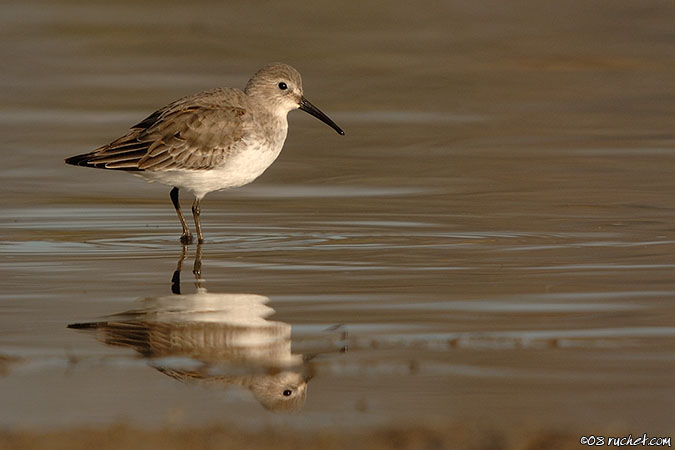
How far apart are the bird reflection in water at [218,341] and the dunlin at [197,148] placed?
241cm

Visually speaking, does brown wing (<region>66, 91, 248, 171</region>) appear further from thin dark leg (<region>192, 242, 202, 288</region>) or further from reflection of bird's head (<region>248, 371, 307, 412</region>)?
→ reflection of bird's head (<region>248, 371, 307, 412</region>)

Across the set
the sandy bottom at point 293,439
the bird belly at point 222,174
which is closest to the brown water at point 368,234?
the sandy bottom at point 293,439

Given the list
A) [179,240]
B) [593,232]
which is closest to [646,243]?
[593,232]

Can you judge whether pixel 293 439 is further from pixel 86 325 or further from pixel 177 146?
pixel 177 146

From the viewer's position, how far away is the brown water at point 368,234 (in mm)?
6012

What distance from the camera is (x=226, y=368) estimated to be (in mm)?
6336

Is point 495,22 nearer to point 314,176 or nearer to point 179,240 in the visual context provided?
point 314,176

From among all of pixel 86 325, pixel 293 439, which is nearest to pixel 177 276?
pixel 86 325

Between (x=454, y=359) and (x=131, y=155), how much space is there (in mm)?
4887

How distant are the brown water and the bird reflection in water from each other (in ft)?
0.08

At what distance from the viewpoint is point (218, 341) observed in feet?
22.8

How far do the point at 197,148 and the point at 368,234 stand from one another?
5.04ft

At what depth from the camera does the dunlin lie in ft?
35.0

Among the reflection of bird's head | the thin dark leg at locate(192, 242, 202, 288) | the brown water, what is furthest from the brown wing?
the reflection of bird's head
